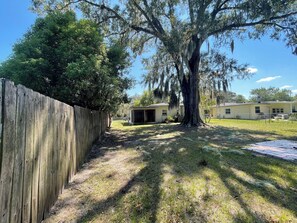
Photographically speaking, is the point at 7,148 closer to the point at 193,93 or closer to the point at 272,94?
Answer: the point at 193,93

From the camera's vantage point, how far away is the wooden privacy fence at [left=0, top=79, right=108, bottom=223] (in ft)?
5.28

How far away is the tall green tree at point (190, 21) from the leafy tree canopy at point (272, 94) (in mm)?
56350

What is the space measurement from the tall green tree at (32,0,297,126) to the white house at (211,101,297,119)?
16.8 m

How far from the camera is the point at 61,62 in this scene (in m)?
6.46

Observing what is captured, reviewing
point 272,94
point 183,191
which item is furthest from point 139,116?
point 272,94

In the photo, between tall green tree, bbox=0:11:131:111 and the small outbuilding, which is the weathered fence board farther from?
the small outbuilding

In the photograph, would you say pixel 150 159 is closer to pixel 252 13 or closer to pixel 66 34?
pixel 66 34

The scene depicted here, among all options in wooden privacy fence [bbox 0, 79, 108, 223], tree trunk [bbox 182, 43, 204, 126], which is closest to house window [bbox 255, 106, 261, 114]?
tree trunk [bbox 182, 43, 204, 126]

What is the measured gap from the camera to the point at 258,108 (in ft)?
92.2

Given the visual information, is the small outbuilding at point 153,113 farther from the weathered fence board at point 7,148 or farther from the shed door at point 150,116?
the weathered fence board at point 7,148

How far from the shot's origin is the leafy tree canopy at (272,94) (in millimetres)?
63281

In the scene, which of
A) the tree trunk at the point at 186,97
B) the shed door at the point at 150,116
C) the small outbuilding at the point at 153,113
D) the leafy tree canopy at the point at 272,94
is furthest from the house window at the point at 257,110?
the leafy tree canopy at the point at 272,94

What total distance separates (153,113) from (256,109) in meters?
15.1

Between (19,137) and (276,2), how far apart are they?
1089 centimetres
